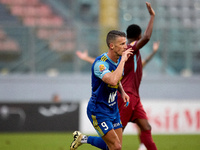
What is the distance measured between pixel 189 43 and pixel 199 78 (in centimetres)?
174

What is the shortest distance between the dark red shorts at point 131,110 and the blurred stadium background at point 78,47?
25.8 ft

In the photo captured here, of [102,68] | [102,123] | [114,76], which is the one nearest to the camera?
[114,76]

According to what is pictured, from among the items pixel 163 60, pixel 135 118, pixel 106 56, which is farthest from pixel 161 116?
pixel 106 56

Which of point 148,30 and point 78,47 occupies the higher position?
point 148,30

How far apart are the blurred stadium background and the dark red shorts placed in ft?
25.8

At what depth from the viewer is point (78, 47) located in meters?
14.5

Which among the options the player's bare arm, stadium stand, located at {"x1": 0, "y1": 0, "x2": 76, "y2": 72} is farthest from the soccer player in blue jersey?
stadium stand, located at {"x1": 0, "y1": 0, "x2": 76, "y2": 72}

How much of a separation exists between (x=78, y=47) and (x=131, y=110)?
29.4 ft

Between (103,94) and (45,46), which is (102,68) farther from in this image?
(45,46)

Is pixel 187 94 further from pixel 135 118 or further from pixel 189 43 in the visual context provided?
pixel 135 118

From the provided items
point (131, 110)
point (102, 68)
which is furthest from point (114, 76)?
point (131, 110)

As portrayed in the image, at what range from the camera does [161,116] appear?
39.8 ft

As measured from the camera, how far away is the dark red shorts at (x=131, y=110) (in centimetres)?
582

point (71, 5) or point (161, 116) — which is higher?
point (71, 5)
